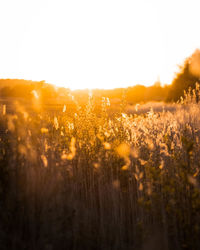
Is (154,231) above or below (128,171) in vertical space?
below

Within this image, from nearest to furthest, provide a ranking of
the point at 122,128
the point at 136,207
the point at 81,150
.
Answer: the point at 136,207, the point at 81,150, the point at 122,128

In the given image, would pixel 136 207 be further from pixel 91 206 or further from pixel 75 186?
pixel 75 186

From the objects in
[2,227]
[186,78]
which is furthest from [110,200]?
[186,78]

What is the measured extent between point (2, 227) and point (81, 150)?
142 centimetres

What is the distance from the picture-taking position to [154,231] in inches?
88.3

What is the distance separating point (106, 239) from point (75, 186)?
28.5 inches

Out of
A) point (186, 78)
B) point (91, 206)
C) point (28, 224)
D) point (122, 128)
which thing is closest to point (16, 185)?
point (28, 224)

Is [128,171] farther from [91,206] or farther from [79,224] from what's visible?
A: [79,224]

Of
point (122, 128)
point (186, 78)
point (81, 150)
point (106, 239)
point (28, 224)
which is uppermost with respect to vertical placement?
point (186, 78)

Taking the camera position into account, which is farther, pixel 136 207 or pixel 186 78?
pixel 186 78

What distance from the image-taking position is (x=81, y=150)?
10.7ft

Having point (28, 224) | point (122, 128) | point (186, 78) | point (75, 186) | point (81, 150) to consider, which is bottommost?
point (28, 224)

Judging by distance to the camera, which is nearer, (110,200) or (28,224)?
→ (28,224)

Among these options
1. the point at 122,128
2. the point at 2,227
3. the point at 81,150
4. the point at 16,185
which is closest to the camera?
the point at 2,227
